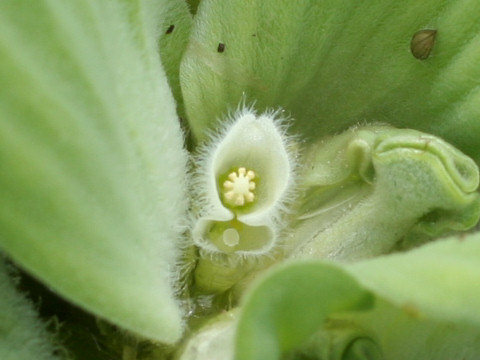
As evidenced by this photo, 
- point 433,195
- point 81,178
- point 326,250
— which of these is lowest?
point 326,250

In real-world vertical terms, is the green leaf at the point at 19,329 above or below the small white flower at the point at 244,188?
below

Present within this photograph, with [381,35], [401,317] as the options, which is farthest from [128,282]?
[381,35]

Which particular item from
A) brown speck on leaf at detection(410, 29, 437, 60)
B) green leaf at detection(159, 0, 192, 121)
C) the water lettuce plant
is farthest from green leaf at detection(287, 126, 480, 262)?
green leaf at detection(159, 0, 192, 121)

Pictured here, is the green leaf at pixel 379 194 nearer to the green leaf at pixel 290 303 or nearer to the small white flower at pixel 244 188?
the small white flower at pixel 244 188

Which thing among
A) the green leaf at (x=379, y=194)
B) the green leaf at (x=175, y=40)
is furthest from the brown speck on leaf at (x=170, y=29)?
the green leaf at (x=379, y=194)

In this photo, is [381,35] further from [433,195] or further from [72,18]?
[72,18]

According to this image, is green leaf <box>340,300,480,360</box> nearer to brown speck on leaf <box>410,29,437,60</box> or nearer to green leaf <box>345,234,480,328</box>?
green leaf <box>345,234,480,328</box>
